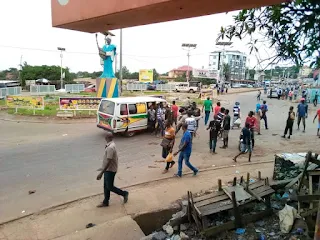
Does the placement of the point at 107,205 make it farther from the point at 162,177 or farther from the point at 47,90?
the point at 47,90

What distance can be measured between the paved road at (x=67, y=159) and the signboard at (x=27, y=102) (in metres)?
3.30

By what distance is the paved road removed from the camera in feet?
20.4

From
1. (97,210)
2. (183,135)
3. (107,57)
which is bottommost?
(97,210)

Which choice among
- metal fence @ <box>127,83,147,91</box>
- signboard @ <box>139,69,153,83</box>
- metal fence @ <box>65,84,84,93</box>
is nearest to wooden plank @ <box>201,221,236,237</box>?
metal fence @ <box>65,84,84,93</box>

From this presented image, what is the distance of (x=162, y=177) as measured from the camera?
728cm

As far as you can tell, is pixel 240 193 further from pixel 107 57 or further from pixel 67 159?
pixel 107 57

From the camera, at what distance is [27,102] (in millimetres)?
17859

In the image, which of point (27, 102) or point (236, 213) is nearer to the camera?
point (236, 213)

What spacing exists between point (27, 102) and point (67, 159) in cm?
1097

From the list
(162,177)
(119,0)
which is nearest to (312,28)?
(119,0)

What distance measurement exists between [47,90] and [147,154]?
28.8 metres

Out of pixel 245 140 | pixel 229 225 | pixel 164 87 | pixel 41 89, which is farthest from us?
pixel 164 87

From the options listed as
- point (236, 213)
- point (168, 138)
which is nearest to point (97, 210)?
point (236, 213)

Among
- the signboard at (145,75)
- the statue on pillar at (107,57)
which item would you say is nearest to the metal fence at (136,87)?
the signboard at (145,75)
